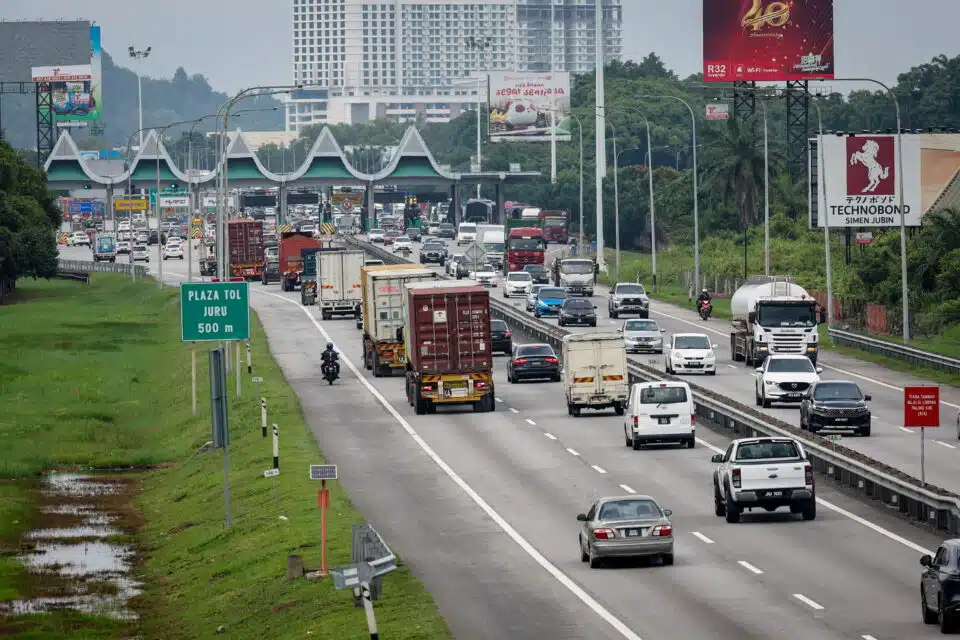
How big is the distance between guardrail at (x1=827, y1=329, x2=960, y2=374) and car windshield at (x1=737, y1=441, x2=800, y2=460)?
32.0m

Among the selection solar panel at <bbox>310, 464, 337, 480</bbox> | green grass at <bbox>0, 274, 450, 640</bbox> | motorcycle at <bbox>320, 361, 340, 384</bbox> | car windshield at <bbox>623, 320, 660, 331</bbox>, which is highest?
car windshield at <bbox>623, 320, 660, 331</bbox>

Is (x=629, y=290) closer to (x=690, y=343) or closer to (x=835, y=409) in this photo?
(x=690, y=343)

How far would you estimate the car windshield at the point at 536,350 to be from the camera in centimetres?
7012

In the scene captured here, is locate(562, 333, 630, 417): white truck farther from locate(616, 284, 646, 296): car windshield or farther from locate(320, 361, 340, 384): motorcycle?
locate(616, 284, 646, 296): car windshield

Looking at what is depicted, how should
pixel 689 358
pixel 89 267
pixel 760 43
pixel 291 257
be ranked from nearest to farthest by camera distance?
pixel 689 358 < pixel 291 257 < pixel 760 43 < pixel 89 267

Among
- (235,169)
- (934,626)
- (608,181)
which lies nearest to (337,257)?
(934,626)

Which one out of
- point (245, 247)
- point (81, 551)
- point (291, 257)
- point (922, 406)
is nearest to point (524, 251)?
point (291, 257)

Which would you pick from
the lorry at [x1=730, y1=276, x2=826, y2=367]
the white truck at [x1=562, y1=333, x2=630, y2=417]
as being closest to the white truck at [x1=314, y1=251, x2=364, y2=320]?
the lorry at [x1=730, y1=276, x2=826, y2=367]

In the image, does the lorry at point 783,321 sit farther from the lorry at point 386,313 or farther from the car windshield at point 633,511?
the car windshield at point 633,511

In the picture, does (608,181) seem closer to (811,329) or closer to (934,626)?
(811,329)

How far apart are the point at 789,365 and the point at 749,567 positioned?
26.5 metres

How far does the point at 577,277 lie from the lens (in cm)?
10575

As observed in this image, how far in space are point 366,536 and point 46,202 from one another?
121034 millimetres

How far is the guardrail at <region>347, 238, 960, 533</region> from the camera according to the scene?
36.9 meters
